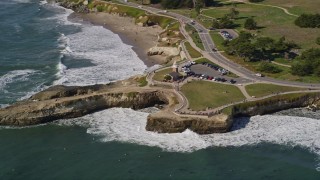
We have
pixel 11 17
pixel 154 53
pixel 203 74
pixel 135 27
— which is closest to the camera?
pixel 203 74

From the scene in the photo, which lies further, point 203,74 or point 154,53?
point 154,53

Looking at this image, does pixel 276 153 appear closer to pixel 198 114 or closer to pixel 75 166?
pixel 198 114

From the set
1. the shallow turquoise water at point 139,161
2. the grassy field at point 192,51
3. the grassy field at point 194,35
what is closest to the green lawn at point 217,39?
the grassy field at point 194,35

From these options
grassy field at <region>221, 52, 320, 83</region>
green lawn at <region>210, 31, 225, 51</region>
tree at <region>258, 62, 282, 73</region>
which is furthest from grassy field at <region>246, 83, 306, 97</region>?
green lawn at <region>210, 31, 225, 51</region>

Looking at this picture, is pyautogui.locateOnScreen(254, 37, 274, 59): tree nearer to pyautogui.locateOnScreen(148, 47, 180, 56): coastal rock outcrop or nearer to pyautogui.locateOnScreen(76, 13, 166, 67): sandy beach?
pyautogui.locateOnScreen(148, 47, 180, 56): coastal rock outcrop

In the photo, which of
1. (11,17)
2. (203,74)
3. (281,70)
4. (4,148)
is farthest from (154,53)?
(11,17)

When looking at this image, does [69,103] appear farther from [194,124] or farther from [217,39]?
[217,39]

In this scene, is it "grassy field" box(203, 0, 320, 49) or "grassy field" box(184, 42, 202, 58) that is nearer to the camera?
"grassy field" box(184, 42, 202, 58)

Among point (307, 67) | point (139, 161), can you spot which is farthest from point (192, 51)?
point (139, 161)

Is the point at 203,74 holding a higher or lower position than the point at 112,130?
higher
